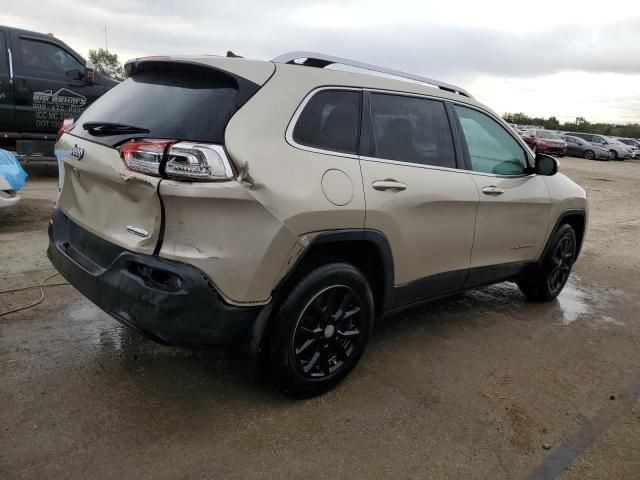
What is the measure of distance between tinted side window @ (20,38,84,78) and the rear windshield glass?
268 inches

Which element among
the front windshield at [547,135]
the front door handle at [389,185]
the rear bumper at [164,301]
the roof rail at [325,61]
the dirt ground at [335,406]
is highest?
the roof rail at [325,61]

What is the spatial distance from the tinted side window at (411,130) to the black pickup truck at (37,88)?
23.1ft

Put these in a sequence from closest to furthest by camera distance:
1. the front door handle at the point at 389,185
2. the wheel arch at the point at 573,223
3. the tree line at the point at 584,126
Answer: the front door handle at the point at 389,185
the wheel arch at the point at 573,223
the tree line at the point at 584,126

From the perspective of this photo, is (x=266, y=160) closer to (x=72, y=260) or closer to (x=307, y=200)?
(x=307, y=200)

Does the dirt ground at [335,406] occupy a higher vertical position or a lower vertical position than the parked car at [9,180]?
lower

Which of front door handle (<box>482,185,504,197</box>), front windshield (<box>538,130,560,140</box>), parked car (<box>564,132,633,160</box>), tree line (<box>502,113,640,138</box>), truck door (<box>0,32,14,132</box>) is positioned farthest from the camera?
tree line (<box>502,113,640,138</box>)

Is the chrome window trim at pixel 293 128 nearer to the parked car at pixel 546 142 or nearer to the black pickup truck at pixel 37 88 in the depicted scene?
the black pickup truck at pixel 37 88

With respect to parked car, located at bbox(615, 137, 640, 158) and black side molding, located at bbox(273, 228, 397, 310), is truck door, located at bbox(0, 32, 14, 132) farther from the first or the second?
parked car, located at bbox(615, 137, 640, 158)

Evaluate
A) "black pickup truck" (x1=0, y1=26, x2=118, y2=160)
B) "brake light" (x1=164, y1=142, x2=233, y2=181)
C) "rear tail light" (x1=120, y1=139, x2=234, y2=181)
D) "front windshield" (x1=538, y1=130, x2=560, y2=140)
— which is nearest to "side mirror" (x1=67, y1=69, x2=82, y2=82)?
"black pickup truck" (x1=0, y1=26, x2=118, y2=160)

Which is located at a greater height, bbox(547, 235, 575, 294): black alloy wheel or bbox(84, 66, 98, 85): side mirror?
bbox(84, 66, 98, 85): side mirror

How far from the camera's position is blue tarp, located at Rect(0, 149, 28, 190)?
5768mm

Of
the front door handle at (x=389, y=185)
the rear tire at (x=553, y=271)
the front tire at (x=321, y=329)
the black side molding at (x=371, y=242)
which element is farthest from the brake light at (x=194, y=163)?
the rear tire at (x=553, y=271)

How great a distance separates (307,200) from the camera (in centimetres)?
262

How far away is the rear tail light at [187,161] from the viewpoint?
2.35 meters
